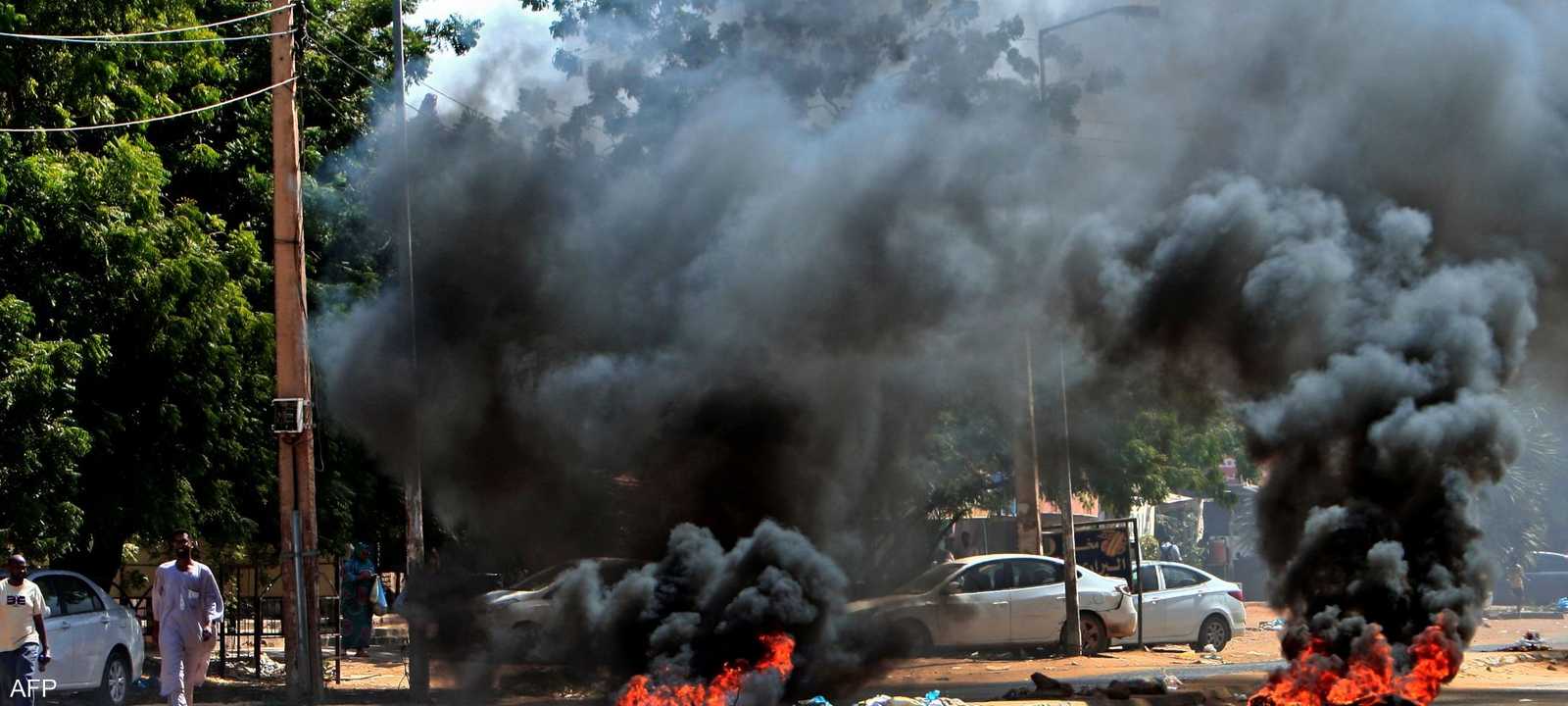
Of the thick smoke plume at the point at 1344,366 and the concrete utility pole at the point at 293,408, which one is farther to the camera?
the concrete utility pole at the point at 293,408

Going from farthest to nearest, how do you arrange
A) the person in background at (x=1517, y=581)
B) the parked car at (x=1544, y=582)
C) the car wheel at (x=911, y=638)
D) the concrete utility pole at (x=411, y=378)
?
the parked car at (x=1544, y=582), the person in background at (x=1517, y=581), the concrete utility pole at (x=411, y=378), the car wheel at (x=911, y=638)

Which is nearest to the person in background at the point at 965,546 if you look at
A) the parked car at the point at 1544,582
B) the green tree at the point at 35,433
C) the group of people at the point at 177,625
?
the parked car at the point at 1544,582

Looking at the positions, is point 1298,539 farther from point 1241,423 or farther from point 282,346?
point 282,346

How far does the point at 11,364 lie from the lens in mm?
13891

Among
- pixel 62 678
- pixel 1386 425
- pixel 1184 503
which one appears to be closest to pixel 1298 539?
pixel 1386 425

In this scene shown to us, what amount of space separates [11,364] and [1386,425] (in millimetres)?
11361

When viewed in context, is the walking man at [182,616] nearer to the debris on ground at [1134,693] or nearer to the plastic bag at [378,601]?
the debris on ground at [1134,693]

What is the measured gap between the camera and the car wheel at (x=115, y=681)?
49.2ft

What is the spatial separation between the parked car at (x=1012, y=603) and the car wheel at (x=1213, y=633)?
1.09m

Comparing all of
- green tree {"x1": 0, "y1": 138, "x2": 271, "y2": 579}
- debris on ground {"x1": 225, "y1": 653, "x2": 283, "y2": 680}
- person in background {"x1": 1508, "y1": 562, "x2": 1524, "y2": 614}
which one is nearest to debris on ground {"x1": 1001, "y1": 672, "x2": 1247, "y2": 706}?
green tree {"x1": 0, "y1": 138, "x2": 271, "y2": 579}

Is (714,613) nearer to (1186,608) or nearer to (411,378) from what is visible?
(411,378)

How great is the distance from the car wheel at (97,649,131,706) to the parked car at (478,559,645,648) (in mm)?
3509

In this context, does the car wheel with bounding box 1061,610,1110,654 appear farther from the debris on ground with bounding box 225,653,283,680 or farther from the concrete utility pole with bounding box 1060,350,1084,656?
the debris on ground with bounding box 225,653,283,680

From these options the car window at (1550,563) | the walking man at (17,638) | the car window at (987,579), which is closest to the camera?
the walking man at (17,638)
